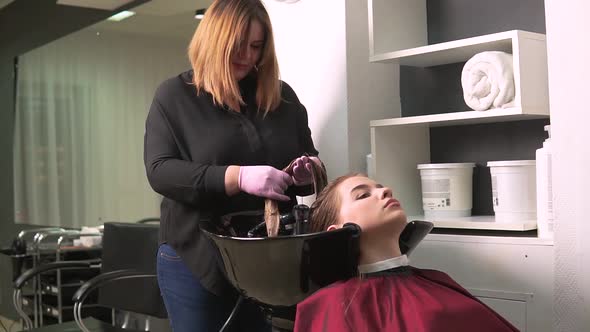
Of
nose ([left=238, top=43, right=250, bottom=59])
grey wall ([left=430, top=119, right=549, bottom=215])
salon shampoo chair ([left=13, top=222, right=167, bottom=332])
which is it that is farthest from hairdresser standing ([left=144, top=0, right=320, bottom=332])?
salon shampoo chair ([left=13, top=222, right=167, bottom=332])

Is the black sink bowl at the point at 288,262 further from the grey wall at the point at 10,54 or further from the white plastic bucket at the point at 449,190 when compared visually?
the grey wall at the point at 10,54

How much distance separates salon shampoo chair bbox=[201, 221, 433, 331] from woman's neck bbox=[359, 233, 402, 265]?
0.10 feet

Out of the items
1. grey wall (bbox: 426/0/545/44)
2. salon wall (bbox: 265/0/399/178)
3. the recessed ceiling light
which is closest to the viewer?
grey wall (bbox: 426/0/545/44)

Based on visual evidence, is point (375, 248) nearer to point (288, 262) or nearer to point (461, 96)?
point (288, 262)

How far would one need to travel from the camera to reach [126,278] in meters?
2.49

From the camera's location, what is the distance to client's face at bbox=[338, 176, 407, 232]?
134 cm

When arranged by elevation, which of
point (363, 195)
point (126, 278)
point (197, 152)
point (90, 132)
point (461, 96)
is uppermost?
point (90, 132)

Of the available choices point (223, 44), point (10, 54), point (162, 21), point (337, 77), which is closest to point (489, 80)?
point (337, 77)

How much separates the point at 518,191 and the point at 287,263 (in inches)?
32.7

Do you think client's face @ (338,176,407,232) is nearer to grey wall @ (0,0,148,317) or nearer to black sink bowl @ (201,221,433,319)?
black sink bowl @ (201,221,433,319)

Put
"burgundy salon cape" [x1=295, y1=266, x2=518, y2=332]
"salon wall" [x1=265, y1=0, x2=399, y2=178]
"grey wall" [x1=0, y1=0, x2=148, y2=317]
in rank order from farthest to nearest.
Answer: "grey wall" [x1=0, y1=0, x2=148, y2=317] < "salon wall" [x1=265, y1=0, x2=399, y2=178] < "burgundy salon cape" [x1=295, y1=266, x2=518, y2=332]

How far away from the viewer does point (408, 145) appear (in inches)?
83.7

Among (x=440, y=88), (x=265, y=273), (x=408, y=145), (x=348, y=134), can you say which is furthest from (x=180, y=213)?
(x=440, y=88)

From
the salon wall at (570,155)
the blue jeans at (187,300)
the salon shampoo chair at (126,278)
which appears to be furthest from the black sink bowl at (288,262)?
the salon shampoo chair at (126,278)
